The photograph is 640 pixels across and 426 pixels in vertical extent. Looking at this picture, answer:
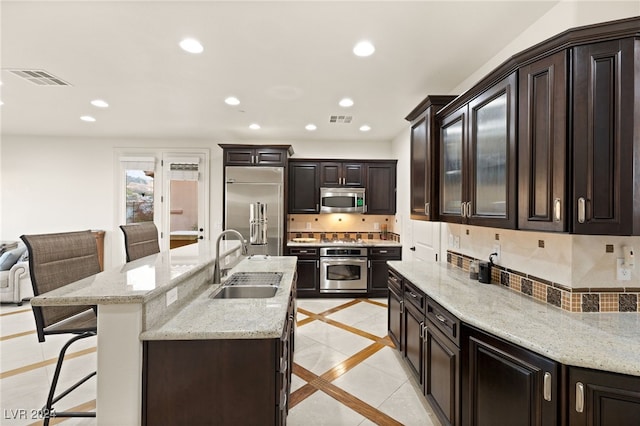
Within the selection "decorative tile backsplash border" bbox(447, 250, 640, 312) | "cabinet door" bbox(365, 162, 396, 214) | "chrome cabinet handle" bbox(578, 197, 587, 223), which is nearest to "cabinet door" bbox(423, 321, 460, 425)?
"decorative tile backsplash border" bbox(447, 250, 640, 312)

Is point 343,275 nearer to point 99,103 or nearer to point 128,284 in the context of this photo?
point 128,284

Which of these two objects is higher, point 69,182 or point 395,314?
point 69,182

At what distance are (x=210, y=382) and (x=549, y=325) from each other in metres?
1.69

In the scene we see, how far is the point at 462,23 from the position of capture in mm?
2006

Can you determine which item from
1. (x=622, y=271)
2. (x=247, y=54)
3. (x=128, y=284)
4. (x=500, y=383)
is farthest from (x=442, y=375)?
(x=247, y=54)

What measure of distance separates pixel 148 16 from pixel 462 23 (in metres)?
2.20

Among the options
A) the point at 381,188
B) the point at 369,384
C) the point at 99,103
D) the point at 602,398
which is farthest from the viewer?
the point at 381,188

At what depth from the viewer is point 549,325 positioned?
1446 mm

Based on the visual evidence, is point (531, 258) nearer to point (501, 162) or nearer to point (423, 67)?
point (501, 162)

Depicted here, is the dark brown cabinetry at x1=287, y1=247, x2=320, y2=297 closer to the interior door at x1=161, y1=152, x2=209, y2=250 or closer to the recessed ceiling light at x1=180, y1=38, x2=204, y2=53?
the interior door at x1=161, y1=152, x2=209, y2=250

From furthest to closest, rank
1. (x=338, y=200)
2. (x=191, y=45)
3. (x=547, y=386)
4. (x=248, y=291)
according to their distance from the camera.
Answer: (x=338, y=200) → (x=191, y=45) → (x=248, y=291) → (x=547, y=386)

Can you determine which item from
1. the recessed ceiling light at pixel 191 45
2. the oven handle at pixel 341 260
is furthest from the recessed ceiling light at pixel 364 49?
the oven handle at pixel 341 260

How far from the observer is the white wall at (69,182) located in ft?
17.0

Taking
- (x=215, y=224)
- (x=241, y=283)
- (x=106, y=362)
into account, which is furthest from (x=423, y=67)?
(x=215, y=224)
